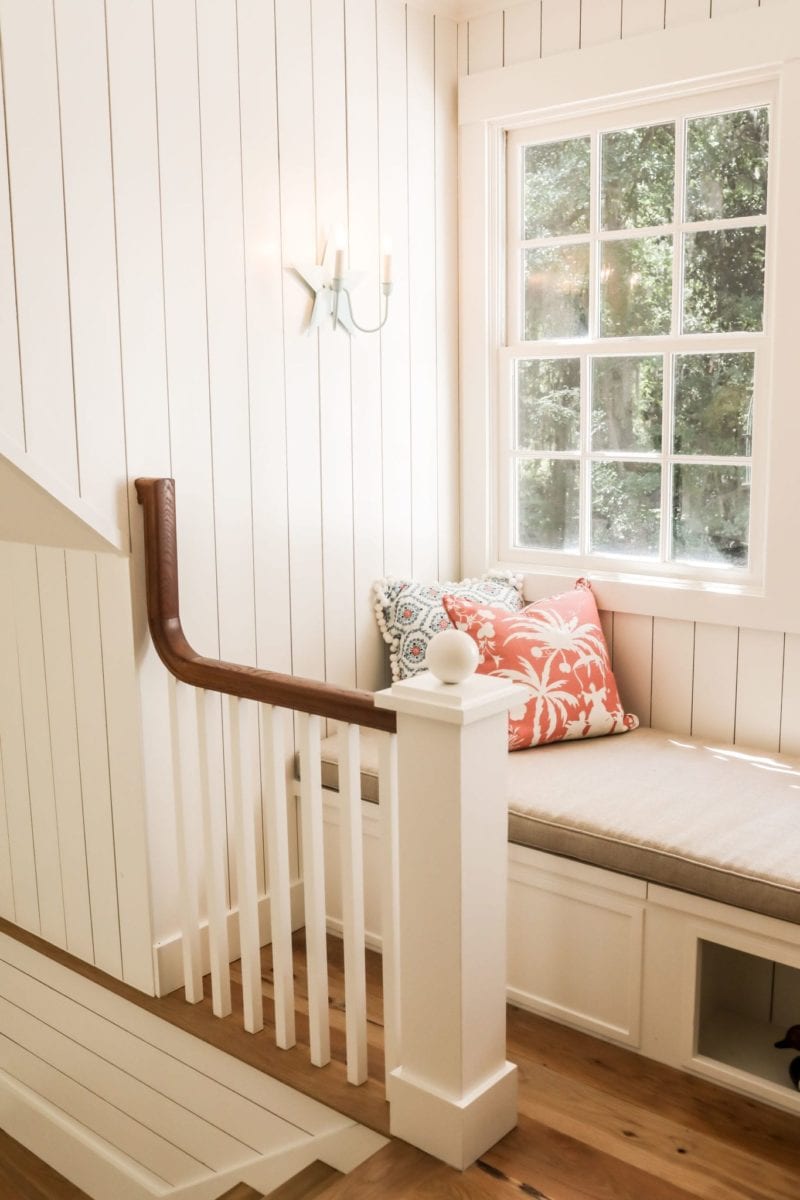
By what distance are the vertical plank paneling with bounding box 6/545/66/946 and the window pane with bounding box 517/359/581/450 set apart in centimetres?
144

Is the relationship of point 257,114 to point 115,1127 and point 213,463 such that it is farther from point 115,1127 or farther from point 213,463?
point 115,1127

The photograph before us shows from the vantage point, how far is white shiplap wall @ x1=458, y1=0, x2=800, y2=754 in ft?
9.14

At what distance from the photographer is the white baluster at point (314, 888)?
2.17 metres

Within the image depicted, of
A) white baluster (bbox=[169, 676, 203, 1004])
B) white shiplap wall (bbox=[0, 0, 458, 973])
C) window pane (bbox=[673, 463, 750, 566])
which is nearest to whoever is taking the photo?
white shiplap wall (bbox=[0, 0, 458, 973])

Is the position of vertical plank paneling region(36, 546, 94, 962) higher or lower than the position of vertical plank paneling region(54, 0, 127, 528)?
lower

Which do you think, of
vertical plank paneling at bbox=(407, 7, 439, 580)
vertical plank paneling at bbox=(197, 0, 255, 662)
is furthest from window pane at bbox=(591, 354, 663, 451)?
vertical plank paneling at bbox=(197, 0, 255, 662)

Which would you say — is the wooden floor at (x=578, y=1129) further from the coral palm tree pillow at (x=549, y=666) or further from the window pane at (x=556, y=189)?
the window pane at (x=556, y=189)

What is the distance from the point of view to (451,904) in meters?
1.87

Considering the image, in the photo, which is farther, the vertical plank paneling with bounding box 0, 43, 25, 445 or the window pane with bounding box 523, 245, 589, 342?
the window pane with bounding box 523, 245, 589, 342

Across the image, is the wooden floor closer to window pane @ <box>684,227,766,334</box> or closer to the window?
the window

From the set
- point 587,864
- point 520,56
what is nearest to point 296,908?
point 587,864

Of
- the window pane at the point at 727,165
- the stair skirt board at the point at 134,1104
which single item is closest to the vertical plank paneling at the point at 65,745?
the stair skirt board at the point at 134,1104

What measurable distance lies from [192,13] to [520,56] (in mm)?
1011

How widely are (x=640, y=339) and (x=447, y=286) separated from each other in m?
0.60
